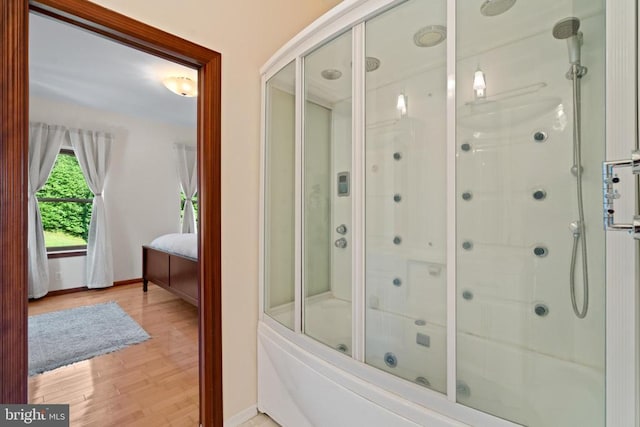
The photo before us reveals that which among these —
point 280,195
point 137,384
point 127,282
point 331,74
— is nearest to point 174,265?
point 137,384

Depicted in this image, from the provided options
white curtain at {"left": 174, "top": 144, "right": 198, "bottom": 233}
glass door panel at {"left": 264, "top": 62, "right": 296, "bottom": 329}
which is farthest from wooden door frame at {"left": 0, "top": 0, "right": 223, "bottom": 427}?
white curtain at {"left": 174, "top": 144, "right": 198, "bottom": 233}

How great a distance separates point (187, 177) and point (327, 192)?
4339 millimetres

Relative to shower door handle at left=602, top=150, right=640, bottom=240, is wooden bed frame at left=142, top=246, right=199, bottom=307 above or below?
below

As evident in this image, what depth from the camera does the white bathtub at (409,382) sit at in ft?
3.27

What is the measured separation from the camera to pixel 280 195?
1.80m

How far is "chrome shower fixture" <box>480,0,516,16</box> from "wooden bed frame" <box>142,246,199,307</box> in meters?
3.12

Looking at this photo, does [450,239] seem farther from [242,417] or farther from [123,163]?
[123,163]

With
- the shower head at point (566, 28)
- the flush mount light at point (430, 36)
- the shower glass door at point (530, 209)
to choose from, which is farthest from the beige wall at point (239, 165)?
the shower head at point (566, 28)

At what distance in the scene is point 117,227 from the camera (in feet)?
14.6

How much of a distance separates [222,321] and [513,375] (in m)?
1.48

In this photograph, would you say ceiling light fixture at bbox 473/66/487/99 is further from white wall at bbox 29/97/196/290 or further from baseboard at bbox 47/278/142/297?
baseboard at bbox 47/278/142/297

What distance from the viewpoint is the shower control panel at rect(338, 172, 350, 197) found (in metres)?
1.54

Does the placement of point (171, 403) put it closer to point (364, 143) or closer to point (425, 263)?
point (425, 263)

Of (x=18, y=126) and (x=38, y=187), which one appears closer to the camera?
(x=18, y=126)
